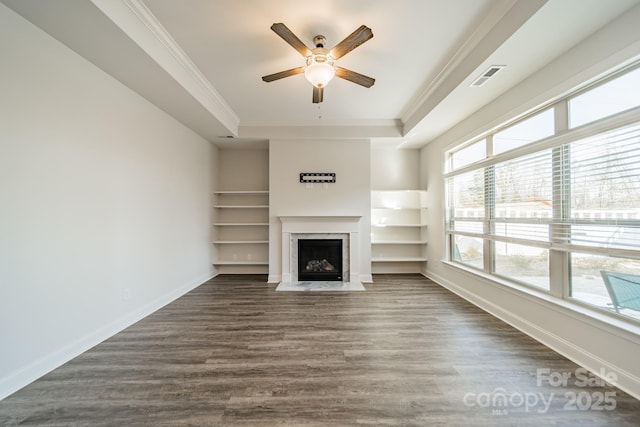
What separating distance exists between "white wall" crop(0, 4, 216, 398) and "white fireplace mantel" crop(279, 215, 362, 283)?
6.46 feet

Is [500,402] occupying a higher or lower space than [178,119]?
lower

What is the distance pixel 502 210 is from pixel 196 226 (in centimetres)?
473

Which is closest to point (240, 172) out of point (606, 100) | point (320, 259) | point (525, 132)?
point (320, 259)

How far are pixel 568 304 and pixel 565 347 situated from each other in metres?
0.37

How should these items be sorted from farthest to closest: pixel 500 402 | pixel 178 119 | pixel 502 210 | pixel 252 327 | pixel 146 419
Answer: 1. pixel 178 119
2. pixel 502 210
3. pixel 252 327
4. pixel 500 402
5. pixel 146 419

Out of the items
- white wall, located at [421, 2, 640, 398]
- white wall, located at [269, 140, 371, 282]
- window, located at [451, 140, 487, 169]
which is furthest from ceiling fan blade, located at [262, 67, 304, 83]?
window, located at [451, 140, 487, 169]

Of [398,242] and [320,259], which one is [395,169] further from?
[320,259]

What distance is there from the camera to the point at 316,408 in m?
1.61

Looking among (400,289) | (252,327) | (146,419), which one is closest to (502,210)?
(400,289)

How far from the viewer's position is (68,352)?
213 cm

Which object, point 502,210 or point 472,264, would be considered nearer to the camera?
point 502,210

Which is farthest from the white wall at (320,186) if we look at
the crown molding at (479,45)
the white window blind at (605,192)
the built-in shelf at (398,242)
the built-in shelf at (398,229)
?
the white window blind at (605,192)

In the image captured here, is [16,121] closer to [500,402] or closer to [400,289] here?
[500,402]

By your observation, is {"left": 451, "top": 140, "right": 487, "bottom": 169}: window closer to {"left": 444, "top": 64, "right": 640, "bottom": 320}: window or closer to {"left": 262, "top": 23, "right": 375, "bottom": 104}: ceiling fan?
{"left": 444, "top": 64, "right": 640, "bottom": 320}: window
